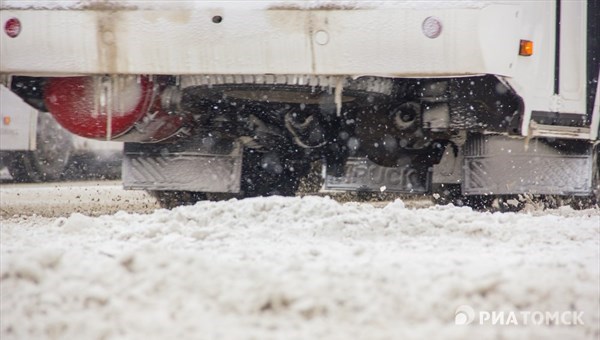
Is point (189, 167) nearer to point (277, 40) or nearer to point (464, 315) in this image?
point (277, 40)

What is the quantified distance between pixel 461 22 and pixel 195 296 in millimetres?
2665

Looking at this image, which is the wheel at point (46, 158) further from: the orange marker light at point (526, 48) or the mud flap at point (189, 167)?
the orange marker light at point (526, 48)

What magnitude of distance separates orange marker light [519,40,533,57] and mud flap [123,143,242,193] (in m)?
2.01

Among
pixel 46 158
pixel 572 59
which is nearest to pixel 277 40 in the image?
pixel 572 59

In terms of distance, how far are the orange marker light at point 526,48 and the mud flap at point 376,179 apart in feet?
4.20

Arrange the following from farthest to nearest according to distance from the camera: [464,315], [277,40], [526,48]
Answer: [526,48]
[277,40]
[464,315]

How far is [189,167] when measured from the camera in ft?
21.5

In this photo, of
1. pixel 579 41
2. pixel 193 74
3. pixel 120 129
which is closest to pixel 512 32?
pixel 579 41

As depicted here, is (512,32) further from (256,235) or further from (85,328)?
(85,328)

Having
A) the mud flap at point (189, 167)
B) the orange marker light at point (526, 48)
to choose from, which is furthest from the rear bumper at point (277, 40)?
the mud flap at point (189, 167)

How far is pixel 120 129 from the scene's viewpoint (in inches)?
232

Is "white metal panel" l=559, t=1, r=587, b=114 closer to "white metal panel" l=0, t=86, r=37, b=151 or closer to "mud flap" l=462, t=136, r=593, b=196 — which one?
"mud flap" l=462, t=136, r=593, b=196

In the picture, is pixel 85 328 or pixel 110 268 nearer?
pixel 85 328

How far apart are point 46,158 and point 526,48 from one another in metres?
9.17
